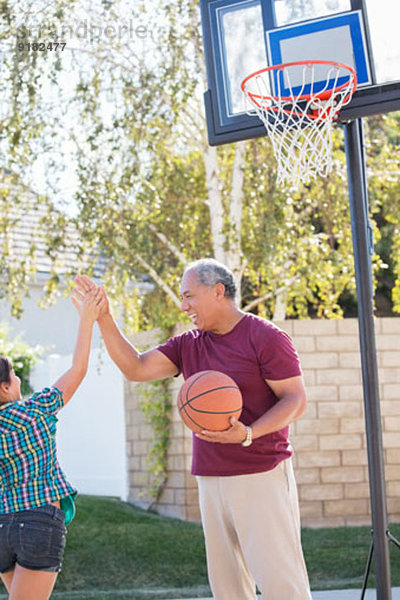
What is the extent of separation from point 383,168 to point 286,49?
Answer: 533 centimetres

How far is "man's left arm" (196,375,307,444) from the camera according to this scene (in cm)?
407

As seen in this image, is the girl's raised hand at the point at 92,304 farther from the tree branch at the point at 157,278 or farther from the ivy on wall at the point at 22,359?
the ivy on wall at the point at 22,359

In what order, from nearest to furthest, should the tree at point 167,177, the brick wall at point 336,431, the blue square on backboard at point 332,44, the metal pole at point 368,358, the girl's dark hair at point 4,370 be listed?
the girl's dark hair at point 4,370 < the metal pole at point 368,358 < the blue square on backboard at point 332,44 < the brick wall at point 336,431 < the tree at point 167,177

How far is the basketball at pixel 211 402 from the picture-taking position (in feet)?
13.5

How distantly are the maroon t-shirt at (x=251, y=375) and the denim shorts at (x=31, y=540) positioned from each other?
30.0 inches

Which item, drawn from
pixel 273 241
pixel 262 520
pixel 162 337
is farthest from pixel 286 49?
pixel 162 337

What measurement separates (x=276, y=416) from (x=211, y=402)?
0.97 ft

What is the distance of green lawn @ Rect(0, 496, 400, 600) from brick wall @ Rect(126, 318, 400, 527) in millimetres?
284

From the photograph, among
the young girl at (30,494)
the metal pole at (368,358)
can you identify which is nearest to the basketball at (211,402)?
the young girl at (30,494)

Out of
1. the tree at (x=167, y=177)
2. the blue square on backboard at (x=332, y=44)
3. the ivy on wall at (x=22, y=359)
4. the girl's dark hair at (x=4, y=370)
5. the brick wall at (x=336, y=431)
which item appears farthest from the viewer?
the ivy on wall at (x=22, y=359)

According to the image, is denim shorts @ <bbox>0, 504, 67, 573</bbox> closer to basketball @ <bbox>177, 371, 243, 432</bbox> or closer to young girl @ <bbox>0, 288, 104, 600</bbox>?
young girl @ <bbox>0, 288, 104, 600</bbox>

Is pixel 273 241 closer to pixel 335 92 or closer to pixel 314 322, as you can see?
pixel 314 322

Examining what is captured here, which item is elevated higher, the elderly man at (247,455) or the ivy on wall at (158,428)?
the elderly man at (247,455)

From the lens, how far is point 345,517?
9.71 meters
